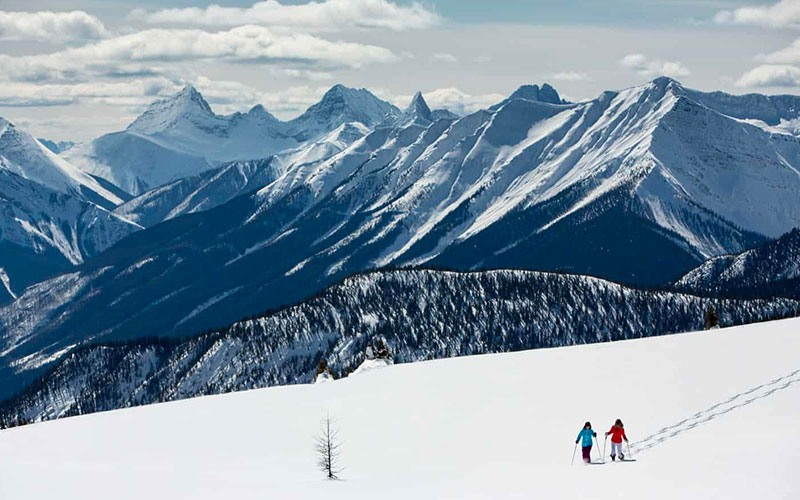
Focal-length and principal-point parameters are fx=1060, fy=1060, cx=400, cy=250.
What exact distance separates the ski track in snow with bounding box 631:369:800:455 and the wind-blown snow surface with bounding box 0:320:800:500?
13 cm

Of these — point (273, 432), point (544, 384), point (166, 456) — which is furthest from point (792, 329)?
point (166, 456)

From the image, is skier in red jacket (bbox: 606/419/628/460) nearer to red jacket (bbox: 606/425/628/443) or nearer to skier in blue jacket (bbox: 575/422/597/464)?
red jacket (bbox: 606/425/628/443)

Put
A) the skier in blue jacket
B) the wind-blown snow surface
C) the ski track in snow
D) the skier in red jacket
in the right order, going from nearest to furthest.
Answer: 1. the wind-blown snow surface
2. the skier in red jacket
3. the skier in blue jacket
4. the ski track in snow

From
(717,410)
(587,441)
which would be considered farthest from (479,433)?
(717,410)

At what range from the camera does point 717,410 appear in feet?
226

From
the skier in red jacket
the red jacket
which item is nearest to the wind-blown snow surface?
the skier in red jacket

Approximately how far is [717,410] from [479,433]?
15.7m

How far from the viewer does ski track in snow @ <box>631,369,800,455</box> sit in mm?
63125

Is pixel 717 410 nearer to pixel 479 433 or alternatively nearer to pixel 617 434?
pixel 617 434

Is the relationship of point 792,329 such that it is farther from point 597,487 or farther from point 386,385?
point 597,487

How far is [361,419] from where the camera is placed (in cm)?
8081

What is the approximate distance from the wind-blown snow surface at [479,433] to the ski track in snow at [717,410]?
13 cm

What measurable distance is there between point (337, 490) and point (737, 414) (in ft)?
86.3

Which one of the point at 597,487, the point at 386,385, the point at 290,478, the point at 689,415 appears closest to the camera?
the point at 597,487
